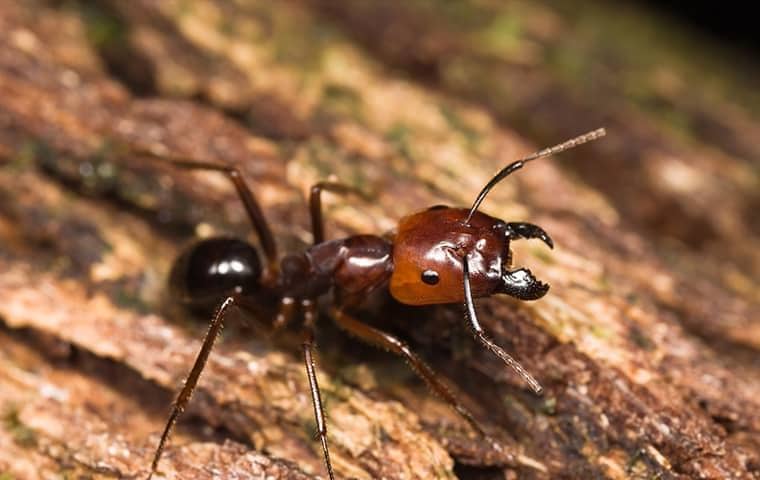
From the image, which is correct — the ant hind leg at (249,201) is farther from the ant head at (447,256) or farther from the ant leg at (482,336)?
the ant leg at (482,336)

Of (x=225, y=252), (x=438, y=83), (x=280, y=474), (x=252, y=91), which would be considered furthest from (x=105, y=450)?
(x=438, y=83)

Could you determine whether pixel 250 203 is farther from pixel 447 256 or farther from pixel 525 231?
pixel 525 231

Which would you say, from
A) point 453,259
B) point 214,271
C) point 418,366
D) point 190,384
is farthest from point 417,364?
point 214,271

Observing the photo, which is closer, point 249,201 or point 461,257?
point 461,257

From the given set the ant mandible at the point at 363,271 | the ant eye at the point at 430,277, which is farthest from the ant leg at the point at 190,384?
the ant eye at the point at 430,277

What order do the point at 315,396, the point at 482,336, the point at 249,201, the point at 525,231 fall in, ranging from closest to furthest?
1. the point at 482,336
2. the point at 315,396
3. the point at 525,231
4. the point at 249,201

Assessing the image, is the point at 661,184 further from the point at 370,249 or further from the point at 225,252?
the point at 225,252
